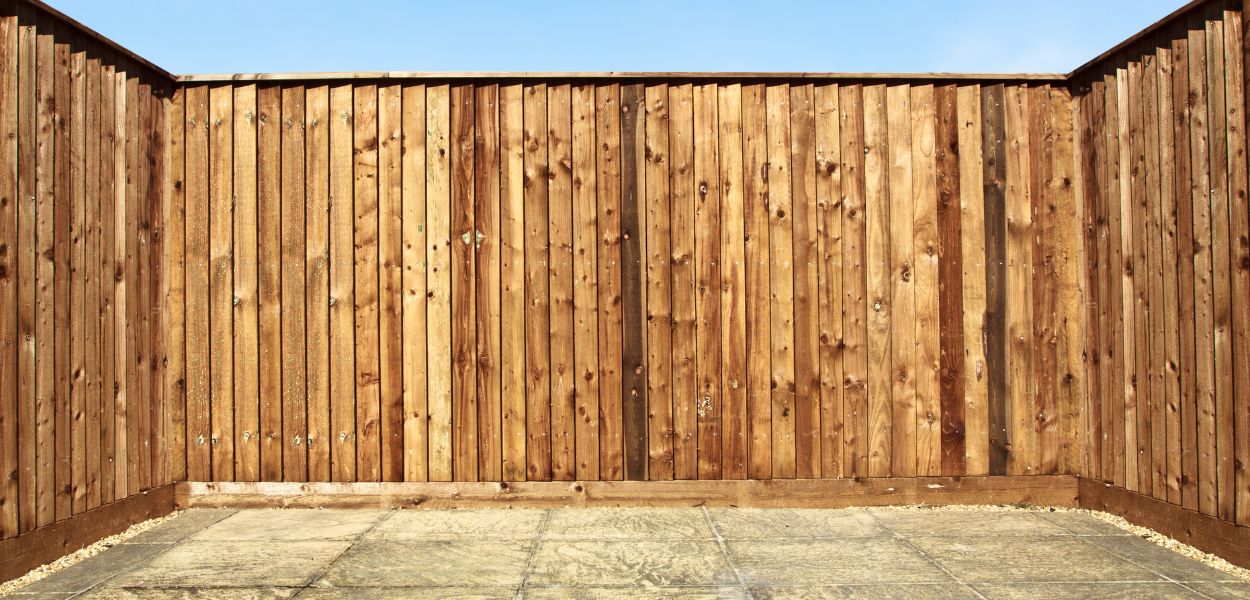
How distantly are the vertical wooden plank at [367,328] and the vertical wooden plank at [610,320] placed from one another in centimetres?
119

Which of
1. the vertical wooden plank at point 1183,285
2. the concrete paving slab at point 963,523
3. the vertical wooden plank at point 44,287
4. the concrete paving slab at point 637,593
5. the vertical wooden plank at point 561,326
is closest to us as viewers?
the concrete paving slab at point 637,593

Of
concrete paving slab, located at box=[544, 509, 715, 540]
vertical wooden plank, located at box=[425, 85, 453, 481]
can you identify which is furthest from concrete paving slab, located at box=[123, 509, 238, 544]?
concrete paving slab, located at box=[544, 509, 715, 540]

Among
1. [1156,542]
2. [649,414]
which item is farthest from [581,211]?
[1156,542]

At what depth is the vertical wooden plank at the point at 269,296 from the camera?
378 cm

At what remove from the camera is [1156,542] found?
10.5 ft

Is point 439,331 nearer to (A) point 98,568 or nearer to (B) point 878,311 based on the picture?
(A) point 98,568

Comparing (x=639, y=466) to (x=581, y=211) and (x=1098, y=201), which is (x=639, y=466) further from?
(x=1098, y=201)

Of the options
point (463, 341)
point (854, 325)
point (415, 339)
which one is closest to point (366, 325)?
point (415, 339)

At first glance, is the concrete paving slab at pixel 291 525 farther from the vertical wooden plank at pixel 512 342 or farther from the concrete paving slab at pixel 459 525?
the vertical wooden plank at pixel 512 342

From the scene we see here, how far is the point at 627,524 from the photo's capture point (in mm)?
3477

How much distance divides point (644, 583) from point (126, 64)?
11.6 feet

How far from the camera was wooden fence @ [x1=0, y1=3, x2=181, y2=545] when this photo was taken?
112 inches

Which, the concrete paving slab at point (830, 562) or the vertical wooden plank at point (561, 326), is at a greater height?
the vertical wooden plank at point (561, 326)

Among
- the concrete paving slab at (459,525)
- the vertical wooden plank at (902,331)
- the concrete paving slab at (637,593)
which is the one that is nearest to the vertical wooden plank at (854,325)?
the vertical wooden plank at (902,331)
